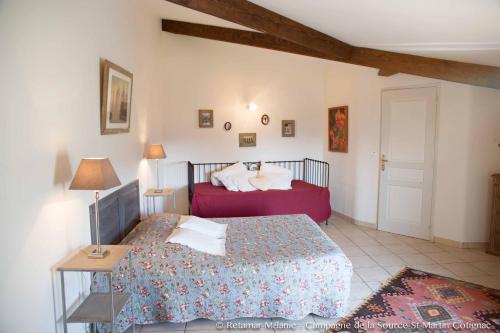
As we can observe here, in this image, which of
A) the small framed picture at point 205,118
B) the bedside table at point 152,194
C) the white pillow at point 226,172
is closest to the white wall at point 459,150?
the white pillow at point 226,172

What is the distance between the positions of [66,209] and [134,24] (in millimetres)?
2464

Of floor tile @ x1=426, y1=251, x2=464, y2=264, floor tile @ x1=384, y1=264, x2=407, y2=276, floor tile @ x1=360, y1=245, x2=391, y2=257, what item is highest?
floor tile @ x1=360, y1=245, x2=391, y2=257

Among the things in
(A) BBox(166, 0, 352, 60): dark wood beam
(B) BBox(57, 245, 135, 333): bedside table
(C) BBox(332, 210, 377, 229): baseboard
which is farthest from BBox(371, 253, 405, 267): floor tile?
(B) BBox(57, 245, 135, 333): bedside table

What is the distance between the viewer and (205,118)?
566 cm

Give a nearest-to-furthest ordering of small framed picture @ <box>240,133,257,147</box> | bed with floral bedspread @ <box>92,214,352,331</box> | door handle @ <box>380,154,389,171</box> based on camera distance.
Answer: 1. bed with floral bedspread @ <box>92,214,352,331</box>
2. door handle @ <box>380,154,389,171</box>
3. small framed picture @ <box>240,133,257,147</box>

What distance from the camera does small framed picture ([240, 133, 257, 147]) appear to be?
587 centimetres

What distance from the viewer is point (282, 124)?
602 cm

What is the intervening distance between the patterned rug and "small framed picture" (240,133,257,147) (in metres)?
3.36

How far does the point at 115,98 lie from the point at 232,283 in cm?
A: 190

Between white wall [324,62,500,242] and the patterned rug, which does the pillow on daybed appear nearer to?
white wall [324,62,500,242]

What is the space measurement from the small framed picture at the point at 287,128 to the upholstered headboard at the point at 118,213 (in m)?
3.10

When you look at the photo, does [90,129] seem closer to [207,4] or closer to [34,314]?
[34,314]

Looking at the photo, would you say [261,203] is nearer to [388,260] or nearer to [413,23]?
[388,260]

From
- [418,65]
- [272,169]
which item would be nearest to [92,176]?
[418,65]
